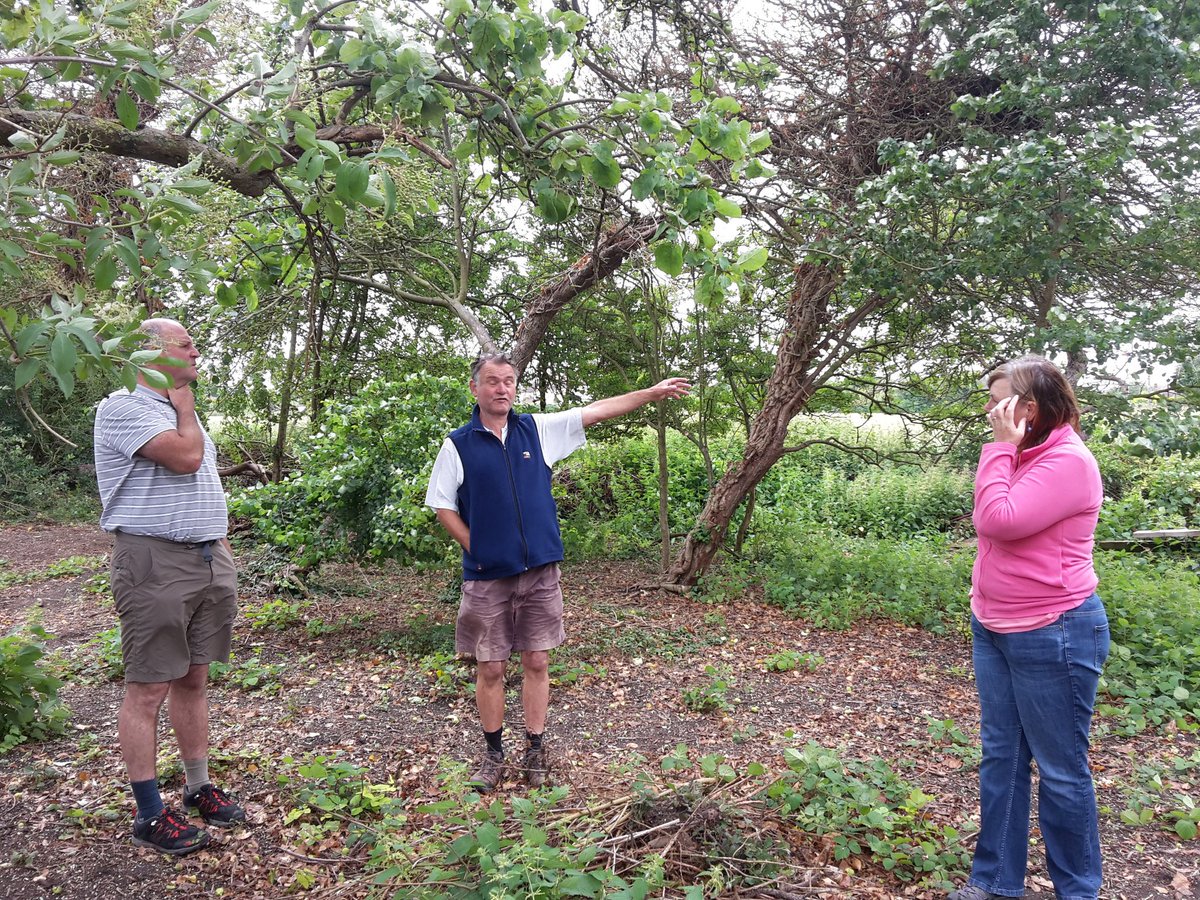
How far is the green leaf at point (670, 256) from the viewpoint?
7.38 ft

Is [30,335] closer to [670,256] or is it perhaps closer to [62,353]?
[62,353]

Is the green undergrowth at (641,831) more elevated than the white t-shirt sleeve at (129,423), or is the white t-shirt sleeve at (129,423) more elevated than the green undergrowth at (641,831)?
the white t-shirt sleeve at (129,423)

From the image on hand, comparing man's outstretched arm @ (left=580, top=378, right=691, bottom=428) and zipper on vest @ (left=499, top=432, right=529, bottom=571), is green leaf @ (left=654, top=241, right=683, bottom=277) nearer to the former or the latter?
man's outstretched arm @ (left=580, top=378, right=691, bottom=428)

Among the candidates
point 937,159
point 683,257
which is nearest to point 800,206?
point 937,159

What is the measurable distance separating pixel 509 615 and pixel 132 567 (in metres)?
1.45

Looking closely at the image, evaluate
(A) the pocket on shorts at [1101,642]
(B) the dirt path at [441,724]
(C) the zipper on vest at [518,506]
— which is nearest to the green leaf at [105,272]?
(C) the zipper on vest at [518,506]

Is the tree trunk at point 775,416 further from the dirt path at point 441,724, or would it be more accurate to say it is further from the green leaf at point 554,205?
the green leaf at point 554,205

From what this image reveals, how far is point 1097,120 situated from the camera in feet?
15.5

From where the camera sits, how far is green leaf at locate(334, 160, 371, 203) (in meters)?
1.86

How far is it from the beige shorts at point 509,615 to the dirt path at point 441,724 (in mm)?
533

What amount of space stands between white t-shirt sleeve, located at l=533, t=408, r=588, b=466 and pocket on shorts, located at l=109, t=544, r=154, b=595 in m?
1.59

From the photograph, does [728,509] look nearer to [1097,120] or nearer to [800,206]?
[800,206]

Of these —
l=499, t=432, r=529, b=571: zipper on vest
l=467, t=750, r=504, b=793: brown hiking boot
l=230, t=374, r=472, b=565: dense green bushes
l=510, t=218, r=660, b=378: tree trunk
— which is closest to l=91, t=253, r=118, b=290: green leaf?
l=499, t=432, r=529, b=571: zipper on vest

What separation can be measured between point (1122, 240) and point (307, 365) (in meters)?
5.97
